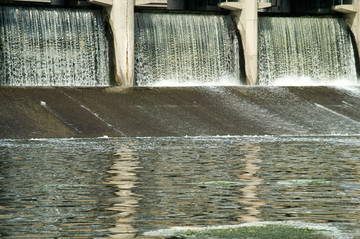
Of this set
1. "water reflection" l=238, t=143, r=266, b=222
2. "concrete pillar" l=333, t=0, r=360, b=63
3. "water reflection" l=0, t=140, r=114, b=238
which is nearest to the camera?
"water reflection" l=0, t=140, r=114, b=238

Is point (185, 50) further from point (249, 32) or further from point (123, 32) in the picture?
point (123, 32)

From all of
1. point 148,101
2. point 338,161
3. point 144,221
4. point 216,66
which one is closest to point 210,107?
point 148,101

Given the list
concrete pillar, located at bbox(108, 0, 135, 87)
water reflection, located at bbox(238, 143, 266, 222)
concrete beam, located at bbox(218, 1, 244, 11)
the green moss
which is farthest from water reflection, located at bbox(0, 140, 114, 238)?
→ concrete beam, located at bbox(218, 1, 244, 11)

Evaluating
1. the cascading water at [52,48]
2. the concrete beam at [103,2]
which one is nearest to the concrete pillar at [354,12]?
the concrete beam at [103,2]

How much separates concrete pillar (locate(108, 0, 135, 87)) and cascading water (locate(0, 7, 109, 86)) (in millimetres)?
820

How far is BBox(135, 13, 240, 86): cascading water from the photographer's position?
3338 cm

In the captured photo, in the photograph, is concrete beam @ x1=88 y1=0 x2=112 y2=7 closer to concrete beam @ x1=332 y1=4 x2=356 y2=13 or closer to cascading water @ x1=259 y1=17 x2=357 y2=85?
cascading water @ x1=259 y1=17 x2=357 y2=85

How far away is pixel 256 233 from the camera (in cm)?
677

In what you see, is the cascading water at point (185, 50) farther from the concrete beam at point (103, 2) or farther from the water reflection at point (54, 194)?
the water reflection at point (54, 194)

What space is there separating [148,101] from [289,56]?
1083 centimetres

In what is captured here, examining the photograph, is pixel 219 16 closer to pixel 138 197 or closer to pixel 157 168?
pixel 157 168

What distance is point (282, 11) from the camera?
4094 centimetres

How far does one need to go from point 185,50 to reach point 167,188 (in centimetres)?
2426

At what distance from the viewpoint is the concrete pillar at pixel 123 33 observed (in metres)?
31.5
